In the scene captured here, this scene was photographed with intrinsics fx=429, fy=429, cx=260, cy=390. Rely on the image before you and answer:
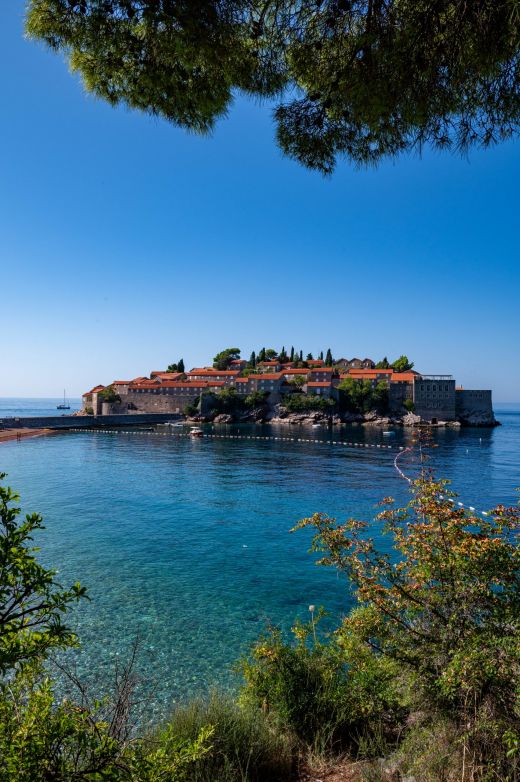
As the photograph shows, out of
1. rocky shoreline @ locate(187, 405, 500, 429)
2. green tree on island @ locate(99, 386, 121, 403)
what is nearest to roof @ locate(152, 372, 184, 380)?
green tree on island @ locate(99, 386, 121, 403)

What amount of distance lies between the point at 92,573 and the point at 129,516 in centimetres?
807

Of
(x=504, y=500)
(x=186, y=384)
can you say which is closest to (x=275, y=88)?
(x=504, y=500)

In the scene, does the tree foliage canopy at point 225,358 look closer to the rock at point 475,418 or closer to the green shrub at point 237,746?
the rock at point 475,418

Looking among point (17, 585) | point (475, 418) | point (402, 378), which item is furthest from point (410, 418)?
point (17, 585)

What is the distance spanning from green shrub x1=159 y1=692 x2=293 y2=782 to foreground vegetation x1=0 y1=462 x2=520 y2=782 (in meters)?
0.02

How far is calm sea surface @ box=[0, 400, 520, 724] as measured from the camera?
32.5 feet

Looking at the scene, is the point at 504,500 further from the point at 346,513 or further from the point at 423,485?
the point at 423,485

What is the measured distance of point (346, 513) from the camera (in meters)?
22.1

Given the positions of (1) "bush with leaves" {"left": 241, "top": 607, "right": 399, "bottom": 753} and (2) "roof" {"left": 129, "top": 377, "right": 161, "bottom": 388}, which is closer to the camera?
(1) "bush with leaves" {"left": 241, "top": 607, "right": 399, "bottom": 753}

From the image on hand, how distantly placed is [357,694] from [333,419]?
8801cm

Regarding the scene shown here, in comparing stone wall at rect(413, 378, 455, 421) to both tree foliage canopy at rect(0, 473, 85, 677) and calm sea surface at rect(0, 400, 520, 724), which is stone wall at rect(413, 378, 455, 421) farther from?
tree foliage canopy at rect(0, 473, 85, 677)

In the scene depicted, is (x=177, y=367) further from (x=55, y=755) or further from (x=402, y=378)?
(x=55, y=755)

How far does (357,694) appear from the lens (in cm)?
572

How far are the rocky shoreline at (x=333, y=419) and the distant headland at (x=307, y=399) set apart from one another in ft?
0.70
